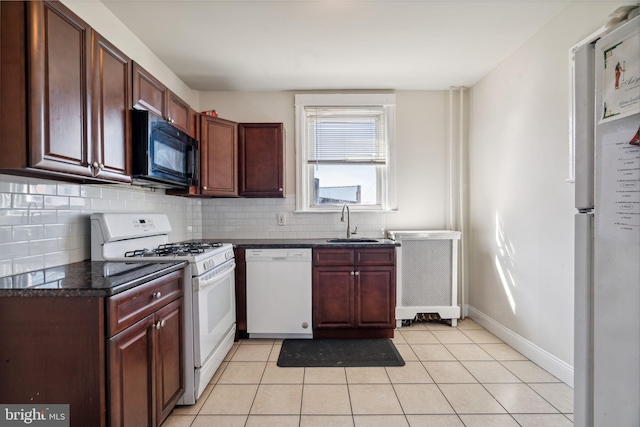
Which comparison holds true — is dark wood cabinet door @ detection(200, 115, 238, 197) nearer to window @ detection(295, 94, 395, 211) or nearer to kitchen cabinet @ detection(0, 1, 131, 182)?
window @ detection(295, 94, 395, 211)

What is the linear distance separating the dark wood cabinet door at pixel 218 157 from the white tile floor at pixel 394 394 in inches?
58.6

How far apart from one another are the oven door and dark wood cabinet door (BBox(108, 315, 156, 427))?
414 millimetres

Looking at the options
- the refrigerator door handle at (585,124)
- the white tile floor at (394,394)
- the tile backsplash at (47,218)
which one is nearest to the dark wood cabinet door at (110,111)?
the tile backsplash at (47,218)

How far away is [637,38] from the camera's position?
0.72 metres

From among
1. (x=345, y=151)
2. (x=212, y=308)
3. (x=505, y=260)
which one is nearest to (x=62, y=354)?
(x=212, y=308)

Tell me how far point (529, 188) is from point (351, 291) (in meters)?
1.71

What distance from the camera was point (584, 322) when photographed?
2.92 ft

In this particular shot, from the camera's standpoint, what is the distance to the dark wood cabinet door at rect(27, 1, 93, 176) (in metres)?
1.23

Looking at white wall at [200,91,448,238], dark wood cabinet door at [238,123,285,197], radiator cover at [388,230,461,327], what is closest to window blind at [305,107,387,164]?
white wall at [200,91,448,238]

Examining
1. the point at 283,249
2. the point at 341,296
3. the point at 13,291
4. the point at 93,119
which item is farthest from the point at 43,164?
the point at 341,296

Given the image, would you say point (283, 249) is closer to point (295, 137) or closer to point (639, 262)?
point (295, 137)

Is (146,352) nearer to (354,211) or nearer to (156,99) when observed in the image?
(156,99)

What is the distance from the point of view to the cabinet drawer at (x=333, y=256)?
2.84 metres

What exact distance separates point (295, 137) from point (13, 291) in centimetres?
267
